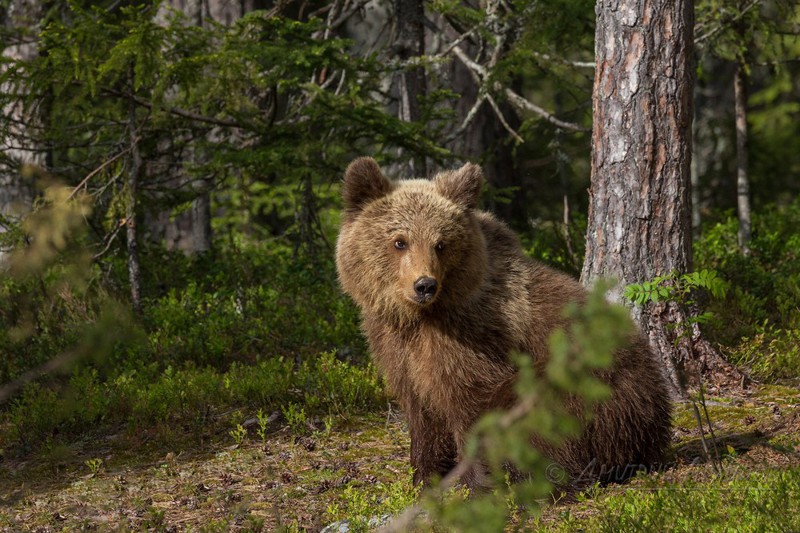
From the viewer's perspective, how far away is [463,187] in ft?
18.6

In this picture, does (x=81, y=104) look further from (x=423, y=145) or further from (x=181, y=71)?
(x=423, y=145)

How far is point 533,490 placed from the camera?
2.59 meters

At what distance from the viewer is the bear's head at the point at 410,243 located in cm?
525

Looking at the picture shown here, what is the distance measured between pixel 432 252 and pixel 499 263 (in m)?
0.57

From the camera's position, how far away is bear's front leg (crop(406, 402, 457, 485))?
5.43m

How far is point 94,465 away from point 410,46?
18.3ft

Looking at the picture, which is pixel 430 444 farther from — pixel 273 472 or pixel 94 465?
pixel 94 465

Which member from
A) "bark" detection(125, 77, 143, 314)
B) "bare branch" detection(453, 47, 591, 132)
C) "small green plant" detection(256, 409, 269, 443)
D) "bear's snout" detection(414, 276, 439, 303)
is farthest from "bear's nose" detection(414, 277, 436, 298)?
"bare branch" detection(453, 47, 591, 132)

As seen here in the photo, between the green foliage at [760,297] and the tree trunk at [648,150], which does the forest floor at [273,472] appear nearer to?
the green foliage at [760,297]

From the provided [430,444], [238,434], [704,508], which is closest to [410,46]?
[238,434]

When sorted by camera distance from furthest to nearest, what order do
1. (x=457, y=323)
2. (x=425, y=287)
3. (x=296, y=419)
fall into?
(x=296, y=419)
(x=457, y=323)
(x=425, y=287)

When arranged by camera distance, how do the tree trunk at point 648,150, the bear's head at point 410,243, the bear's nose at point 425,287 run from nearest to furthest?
the bear's nose at point 425,287 → the bear's head at point 410,243 → the tree trunk at point 648,150

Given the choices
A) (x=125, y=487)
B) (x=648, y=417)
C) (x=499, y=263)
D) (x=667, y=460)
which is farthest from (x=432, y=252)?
(x=125, y=487)

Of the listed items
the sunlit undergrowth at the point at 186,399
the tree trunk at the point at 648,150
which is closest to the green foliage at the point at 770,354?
the tree trunk at the point at 648,150
